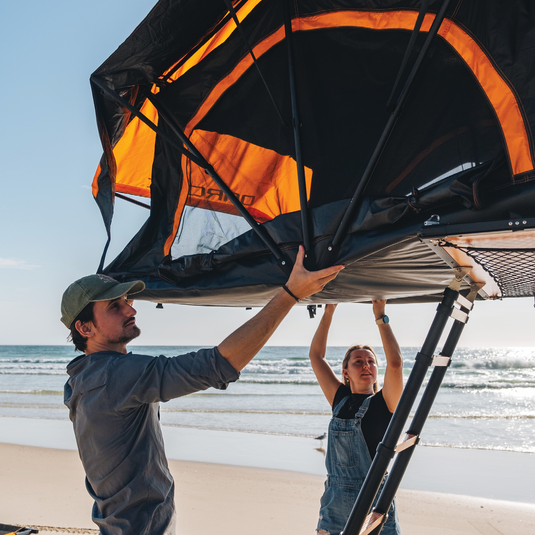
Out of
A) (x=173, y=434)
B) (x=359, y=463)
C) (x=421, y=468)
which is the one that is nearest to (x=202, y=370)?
(x=359, y=463)

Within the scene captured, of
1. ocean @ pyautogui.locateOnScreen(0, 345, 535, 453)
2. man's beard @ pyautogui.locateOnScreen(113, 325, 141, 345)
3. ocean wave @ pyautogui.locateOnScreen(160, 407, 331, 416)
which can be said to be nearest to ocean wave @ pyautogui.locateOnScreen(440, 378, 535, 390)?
ocean @ pyautogui.locateOnScreen(0, 345, 535, 453)

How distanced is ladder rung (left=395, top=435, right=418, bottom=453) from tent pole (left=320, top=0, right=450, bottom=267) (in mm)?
891

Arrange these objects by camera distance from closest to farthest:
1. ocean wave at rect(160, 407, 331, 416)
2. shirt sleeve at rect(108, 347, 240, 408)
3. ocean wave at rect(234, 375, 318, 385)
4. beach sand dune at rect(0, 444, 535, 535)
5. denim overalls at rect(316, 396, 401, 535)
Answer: shirt sleeve at rect(108, 347, 240, 408) → denim overalls at rect(316, 396, 401, 535) → beach sand dune at rect(0, 444, 535, 535) → ocean wave at rect(160, 407, 331, 416) → ocean wave at rect(234, 375, 318, 385)

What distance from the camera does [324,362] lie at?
356 centimetres

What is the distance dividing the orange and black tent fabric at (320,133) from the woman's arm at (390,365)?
21.2 inches

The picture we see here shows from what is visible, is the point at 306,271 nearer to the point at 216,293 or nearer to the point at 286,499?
the point at 216,293

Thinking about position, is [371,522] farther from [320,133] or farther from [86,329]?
[320,133]

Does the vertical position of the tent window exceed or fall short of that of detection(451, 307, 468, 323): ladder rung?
it exceeds it

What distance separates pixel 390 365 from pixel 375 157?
1.74 meters

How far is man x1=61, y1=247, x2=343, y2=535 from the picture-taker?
1679 mm

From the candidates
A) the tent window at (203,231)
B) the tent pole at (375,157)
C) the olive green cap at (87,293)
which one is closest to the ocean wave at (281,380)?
the tent window at (203,231)

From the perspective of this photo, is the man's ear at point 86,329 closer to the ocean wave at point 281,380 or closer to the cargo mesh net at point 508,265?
the cargo mesh net at point 508,265

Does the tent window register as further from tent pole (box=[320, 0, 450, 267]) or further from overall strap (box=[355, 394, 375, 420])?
overall strap (box=[355, 394, 375, 420])

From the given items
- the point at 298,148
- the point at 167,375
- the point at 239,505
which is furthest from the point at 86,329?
the point at 239,505
